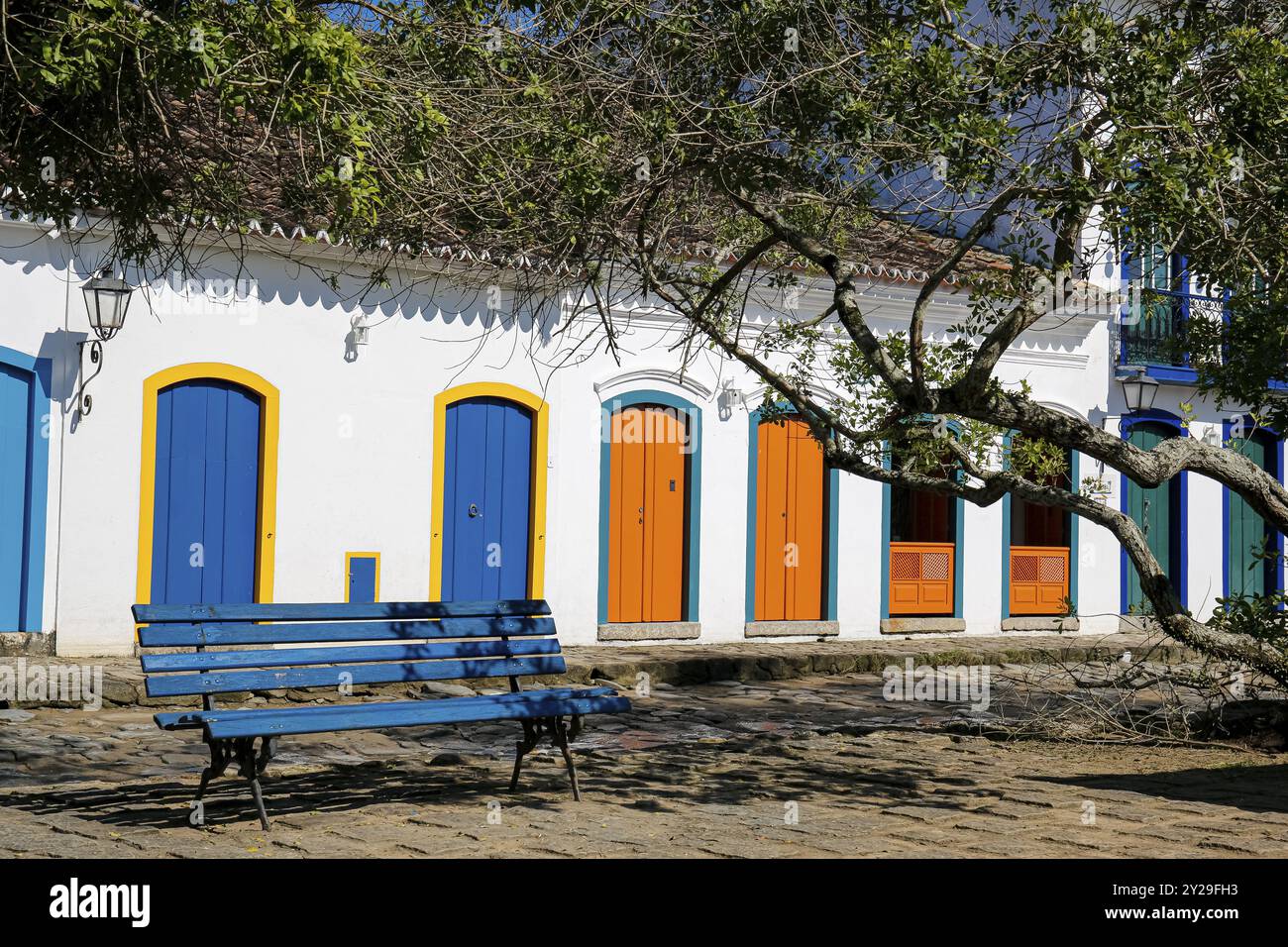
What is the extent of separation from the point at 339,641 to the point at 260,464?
6701 mm

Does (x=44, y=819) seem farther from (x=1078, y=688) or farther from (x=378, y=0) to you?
A: (x=1078, y=688)

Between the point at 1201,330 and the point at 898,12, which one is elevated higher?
the point at 898,12

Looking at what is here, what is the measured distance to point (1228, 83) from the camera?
726 centimetres

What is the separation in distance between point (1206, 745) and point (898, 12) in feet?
15.3

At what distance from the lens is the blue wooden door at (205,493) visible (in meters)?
13.1

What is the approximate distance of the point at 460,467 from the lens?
14.6 m

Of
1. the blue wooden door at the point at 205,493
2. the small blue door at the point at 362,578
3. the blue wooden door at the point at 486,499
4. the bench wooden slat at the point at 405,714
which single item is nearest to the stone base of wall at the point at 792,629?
the blue wooden door at the point at 486,499

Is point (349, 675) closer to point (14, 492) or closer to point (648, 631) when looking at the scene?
point (14, 492)

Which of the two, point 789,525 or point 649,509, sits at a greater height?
point 649,509

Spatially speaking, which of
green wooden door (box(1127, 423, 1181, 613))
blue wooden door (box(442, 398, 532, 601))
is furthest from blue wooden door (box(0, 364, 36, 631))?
green wooden door (box(1127, 423, 1181, 613))

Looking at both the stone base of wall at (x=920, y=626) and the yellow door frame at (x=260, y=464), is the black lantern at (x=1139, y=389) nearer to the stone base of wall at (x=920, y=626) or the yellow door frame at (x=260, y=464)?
the stone base of wall at (x=920, y=626)

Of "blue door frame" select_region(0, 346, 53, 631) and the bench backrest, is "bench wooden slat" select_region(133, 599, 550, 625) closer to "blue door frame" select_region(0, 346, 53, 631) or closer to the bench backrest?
the bench backrest

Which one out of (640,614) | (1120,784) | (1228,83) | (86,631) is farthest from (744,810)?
(640,614)

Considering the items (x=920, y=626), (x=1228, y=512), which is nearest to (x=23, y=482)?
(x=920, y=626)
